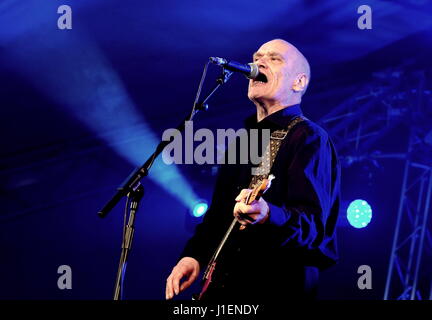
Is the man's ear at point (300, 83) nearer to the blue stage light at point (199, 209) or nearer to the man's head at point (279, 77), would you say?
the man's head at point (279, 77)

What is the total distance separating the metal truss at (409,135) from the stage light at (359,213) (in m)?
0.53

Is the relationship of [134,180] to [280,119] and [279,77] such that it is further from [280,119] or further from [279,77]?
[279,77]

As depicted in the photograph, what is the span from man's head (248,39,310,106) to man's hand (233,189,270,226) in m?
0.92

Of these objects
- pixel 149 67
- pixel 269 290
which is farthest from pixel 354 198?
pixel 269 290

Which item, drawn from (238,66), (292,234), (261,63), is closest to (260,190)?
(292,234)

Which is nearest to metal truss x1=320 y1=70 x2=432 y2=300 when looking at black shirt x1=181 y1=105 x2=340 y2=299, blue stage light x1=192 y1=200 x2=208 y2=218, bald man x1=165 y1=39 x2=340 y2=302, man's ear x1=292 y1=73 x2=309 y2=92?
blue stage light x1=192 y1=200 x2=208 y2=218

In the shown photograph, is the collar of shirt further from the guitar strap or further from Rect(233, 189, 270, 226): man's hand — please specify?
Rect(233, 189, 270, 226): man's hand

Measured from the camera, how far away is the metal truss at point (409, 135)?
16.9ft

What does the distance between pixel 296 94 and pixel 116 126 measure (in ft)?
8.53

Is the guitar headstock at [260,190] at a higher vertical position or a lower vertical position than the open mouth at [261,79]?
lower

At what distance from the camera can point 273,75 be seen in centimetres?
280

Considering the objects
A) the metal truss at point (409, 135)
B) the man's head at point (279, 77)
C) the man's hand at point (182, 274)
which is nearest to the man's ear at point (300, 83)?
the man's head at point (279, 77)

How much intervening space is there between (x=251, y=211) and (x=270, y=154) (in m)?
0.70
